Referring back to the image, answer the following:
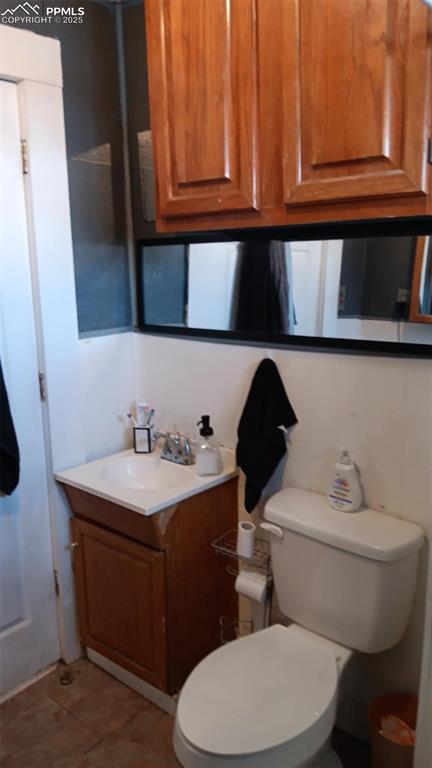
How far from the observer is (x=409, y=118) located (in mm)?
1123

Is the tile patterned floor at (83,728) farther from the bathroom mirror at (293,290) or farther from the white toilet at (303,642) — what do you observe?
the bathroom mirror at (293,290)

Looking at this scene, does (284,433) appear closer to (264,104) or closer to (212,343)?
(212,343)

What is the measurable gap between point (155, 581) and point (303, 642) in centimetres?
49

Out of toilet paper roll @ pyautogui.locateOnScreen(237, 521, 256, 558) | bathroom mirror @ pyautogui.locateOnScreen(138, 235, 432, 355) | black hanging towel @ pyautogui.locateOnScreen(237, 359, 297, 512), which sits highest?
bathroom mirror @ pyautogui.locateOnScreen(138, 235, 432, 355)

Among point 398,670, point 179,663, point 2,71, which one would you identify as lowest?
point 179,663

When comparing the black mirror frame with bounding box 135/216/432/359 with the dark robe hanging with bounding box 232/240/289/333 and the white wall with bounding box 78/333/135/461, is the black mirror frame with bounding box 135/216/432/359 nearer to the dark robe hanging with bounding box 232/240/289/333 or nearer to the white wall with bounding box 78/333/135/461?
the dark robe hanging with bounding box 232/240/289/333

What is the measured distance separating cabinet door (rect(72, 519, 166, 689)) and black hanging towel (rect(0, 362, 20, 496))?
1.00ft

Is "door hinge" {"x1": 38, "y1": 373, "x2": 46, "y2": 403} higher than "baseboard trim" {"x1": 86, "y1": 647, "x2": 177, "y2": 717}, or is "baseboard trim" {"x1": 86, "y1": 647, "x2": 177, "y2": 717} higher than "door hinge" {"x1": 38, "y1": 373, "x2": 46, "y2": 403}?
"door hinge" {"x1": 38, "y1": 373, "x2": 46, "y2": 403}

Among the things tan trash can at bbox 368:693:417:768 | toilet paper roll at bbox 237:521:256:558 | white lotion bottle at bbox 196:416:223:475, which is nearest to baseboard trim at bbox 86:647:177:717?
toilet paper roll at bbox 237:521:256:558

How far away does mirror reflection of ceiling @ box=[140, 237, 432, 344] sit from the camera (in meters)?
1.46

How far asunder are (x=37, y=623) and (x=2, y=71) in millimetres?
1829

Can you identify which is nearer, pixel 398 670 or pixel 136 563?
pixel 398 670

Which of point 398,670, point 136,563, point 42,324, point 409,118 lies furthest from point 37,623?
point 409,118

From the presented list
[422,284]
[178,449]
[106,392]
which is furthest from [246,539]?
[422,284]
